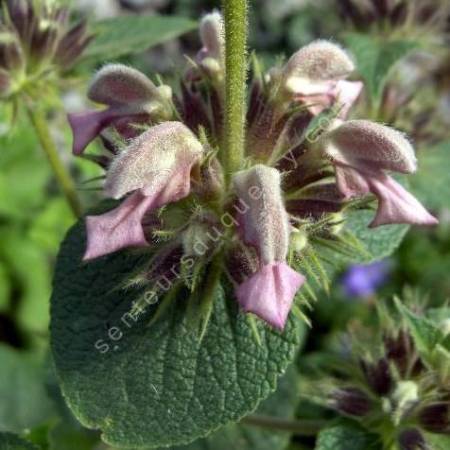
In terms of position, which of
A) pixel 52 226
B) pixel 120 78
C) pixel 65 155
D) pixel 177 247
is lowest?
pixel 65 155

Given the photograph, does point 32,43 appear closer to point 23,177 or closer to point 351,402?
point 351,402

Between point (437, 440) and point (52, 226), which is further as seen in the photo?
point (52, 226)

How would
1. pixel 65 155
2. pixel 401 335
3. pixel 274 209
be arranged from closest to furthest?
pixel 274 209 < pixel 401 335 < pixel 65 155

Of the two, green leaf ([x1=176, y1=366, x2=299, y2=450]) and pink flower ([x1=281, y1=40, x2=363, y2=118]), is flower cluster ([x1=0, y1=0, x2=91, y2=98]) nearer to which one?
pink flower ([x1=281, y1=40, x2=363, y2=118])

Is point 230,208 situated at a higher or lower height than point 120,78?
lower

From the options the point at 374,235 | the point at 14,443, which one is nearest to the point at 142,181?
the point at 14,443

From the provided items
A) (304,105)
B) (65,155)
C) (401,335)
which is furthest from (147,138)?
(65,155)

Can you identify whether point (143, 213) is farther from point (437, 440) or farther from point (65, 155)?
point (65, 155)
